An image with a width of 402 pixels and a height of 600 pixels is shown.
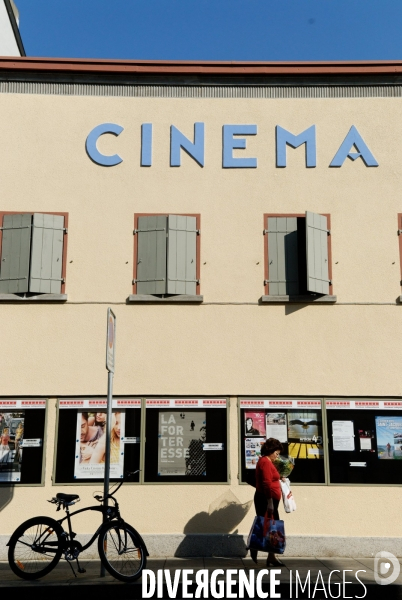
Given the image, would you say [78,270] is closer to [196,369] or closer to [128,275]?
[128,275]

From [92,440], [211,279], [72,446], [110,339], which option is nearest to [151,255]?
[211,279]

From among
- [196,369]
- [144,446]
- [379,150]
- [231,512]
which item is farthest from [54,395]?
[379,150]

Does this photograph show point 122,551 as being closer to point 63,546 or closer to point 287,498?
point 63,546

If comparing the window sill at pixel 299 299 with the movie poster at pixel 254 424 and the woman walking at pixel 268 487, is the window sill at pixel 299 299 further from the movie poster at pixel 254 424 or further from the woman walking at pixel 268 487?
the woman walking at pixel 268 487

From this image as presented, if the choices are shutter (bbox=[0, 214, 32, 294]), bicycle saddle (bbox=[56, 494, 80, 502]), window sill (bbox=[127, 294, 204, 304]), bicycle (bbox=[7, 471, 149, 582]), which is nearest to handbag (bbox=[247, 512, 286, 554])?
bicycle (bbox=[7, 471, 149, 582])

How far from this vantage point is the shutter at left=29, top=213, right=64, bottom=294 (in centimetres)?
1093

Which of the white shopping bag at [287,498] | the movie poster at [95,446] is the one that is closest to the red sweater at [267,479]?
the white shopping bag at [287,498]

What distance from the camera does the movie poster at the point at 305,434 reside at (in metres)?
10.5

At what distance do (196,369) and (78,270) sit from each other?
2.60 m

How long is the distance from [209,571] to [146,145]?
276 inches

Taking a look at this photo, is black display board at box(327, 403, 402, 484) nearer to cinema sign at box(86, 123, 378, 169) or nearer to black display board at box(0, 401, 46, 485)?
cinema sign at box(86, 123, 378, 169)

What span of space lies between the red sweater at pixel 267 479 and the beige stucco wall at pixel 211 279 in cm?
126

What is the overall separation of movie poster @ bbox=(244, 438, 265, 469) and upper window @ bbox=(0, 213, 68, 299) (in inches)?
156

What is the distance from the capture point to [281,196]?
11453 mm
